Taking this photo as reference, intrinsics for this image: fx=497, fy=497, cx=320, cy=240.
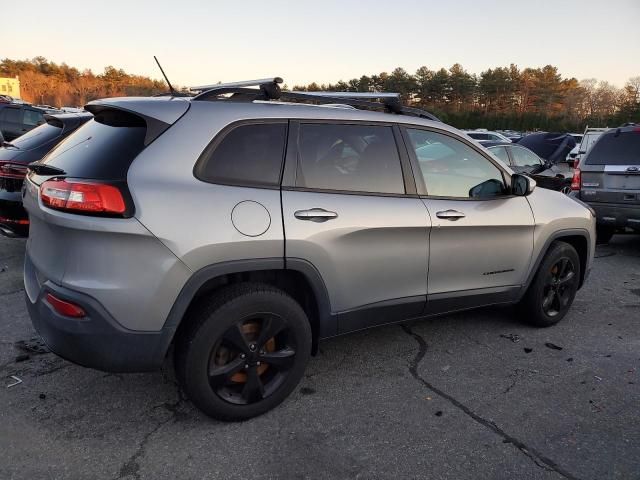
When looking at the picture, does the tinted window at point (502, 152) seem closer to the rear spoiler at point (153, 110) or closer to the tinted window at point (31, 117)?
the rear spoiler at point (153, 110)

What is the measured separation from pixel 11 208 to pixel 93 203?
3.44 m

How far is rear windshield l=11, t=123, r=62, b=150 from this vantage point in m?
5.44

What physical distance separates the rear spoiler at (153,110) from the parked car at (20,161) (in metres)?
2.37

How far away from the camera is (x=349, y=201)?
9.75 ft

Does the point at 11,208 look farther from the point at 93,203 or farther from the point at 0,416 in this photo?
the point at 93,203

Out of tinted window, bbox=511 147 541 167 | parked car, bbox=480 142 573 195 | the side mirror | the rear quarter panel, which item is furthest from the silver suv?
tinted window, bbox=511 147 541 167

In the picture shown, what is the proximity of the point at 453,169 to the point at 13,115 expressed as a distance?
518 inches

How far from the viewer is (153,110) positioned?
8.55 ft

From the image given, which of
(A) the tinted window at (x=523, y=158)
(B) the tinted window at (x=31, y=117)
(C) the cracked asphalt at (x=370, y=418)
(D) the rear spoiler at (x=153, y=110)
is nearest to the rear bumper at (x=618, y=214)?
(C) the cracked asphalt at (x=370, y=418)

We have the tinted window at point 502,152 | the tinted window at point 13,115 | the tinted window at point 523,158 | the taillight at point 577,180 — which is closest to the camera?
the taillight at point 577,180

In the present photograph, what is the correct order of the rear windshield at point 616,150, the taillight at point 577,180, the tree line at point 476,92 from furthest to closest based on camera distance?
the tree line at point 476,92
the taillight at point 577,180
the rear windshield at point 616,150

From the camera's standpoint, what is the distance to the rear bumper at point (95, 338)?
7.72 feet

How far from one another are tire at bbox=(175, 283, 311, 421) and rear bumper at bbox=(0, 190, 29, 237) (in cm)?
323

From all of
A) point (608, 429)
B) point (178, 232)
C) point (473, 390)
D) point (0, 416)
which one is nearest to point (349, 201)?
point (178, 232)
